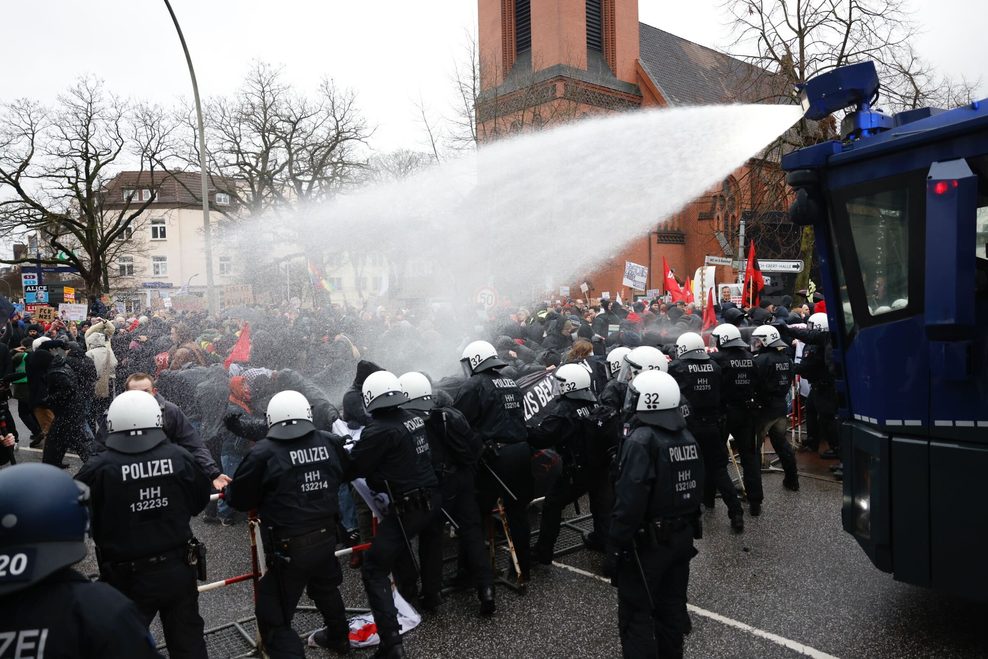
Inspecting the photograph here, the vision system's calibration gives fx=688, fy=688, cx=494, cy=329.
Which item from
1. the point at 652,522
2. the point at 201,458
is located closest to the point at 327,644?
the point at 201,458

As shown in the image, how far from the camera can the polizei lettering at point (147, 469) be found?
388 centimetres

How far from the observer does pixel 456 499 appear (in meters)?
5.75

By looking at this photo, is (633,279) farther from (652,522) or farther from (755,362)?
(652,522)

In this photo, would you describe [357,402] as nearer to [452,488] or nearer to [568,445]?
[452,488]

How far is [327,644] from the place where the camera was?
16.3ft

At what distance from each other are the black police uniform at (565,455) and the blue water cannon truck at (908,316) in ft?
7.15

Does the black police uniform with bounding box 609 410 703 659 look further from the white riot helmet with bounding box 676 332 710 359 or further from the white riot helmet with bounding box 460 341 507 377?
the white riot helmet with bounding box 676 332 710 359

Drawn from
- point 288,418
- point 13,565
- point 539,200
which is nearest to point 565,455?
point 288,418

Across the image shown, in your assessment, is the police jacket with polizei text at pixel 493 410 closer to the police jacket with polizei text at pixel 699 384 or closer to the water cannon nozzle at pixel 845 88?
the police jacket with polizei text at pixel 699 384

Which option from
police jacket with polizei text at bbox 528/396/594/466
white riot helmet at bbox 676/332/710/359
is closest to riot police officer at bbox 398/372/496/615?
police jacket with polizei text at bbox 528/396/594/466

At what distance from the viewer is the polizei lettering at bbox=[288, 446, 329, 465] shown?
4.50m

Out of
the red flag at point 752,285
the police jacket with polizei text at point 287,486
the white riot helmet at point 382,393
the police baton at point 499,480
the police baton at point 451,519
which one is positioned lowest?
the police baton at point 451,519

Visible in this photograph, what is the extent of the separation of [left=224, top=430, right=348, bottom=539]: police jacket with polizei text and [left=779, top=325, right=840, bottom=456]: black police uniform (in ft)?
20.3

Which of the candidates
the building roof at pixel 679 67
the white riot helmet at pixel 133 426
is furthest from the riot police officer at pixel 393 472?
the building roof at pixel 679 67
